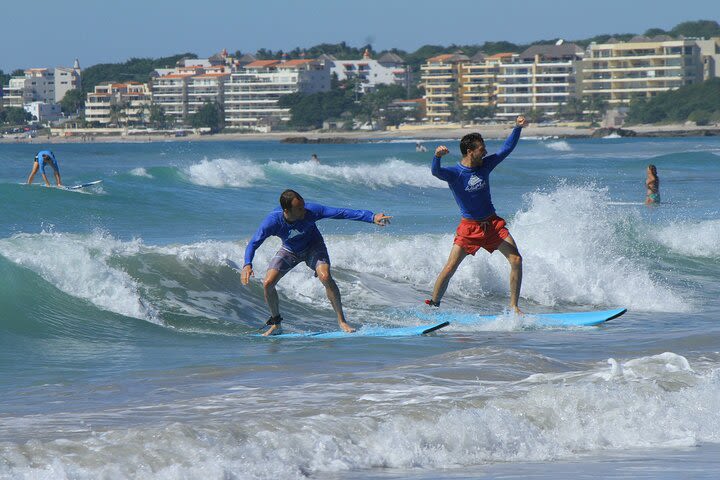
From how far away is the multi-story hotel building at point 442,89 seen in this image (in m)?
167

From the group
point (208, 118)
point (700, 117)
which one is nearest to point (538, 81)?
point (700, 117)

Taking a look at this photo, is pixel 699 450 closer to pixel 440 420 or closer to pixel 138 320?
pixel 440 420

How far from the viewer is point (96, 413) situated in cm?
730

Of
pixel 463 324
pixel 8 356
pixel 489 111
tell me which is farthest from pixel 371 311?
pixel 489 111

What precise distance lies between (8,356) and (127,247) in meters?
3.99

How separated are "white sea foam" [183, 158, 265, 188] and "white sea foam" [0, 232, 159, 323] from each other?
842 inches

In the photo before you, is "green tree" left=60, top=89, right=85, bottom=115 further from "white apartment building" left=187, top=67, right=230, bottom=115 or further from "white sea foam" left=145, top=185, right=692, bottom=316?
"white sea foam" left=145, top=185, right=692, bottom=316

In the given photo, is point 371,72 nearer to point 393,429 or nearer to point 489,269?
point 489,269

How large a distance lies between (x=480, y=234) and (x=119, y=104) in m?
173

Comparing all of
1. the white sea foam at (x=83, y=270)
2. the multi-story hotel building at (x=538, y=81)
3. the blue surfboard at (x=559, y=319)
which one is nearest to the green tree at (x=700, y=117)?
the multi-story hotel building at (x=538, y=81)

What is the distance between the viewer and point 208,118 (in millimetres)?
167625

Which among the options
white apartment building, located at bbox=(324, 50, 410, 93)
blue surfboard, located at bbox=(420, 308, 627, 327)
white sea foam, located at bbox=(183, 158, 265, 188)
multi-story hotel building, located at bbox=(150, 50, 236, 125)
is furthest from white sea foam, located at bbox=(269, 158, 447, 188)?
white apartment building, located at bbox=(324, 50, 410, 93)

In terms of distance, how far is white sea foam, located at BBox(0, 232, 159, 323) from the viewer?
11.9 metres

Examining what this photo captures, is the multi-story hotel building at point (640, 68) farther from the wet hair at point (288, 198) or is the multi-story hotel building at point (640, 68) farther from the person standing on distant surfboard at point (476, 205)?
the wet hair at point (288, 198)
